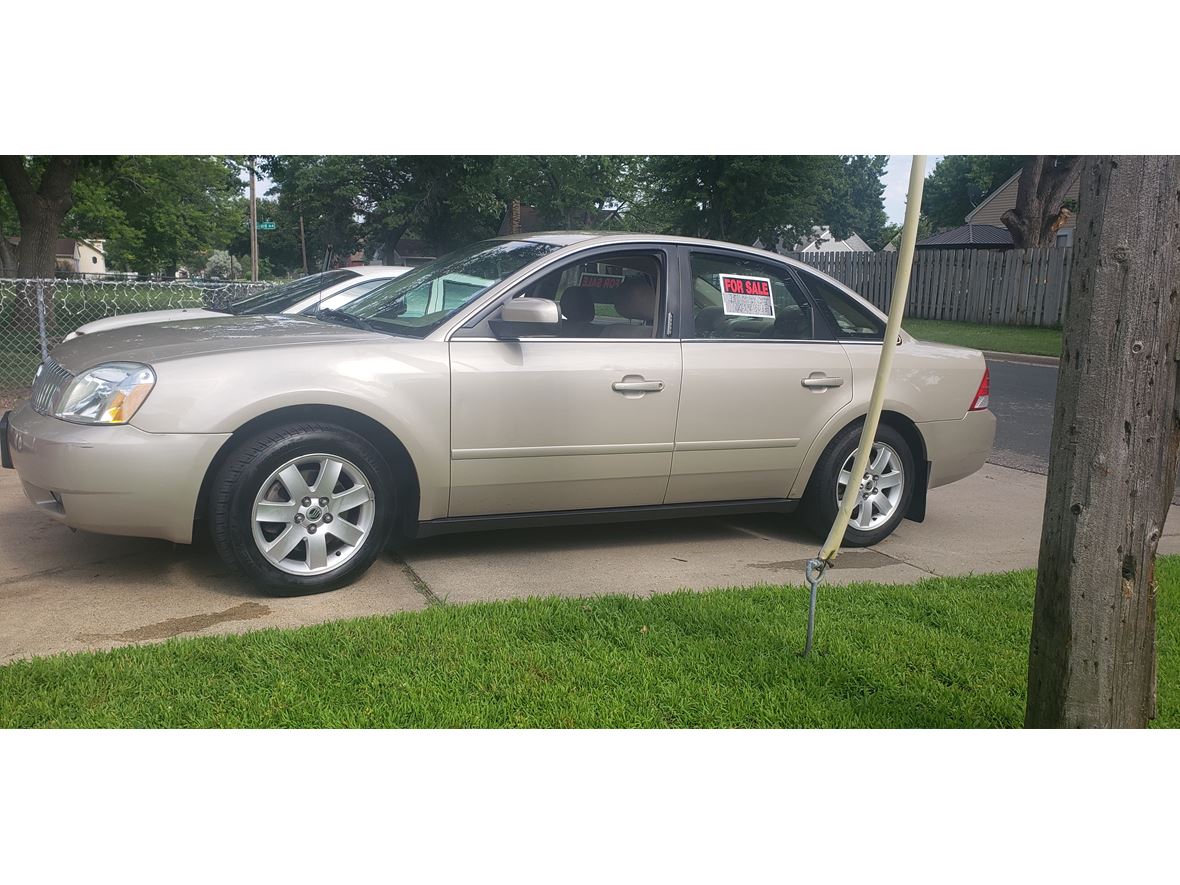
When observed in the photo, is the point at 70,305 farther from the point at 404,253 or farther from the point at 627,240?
the point at 404,253

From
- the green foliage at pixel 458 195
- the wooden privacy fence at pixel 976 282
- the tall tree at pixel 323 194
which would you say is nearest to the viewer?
the wooden privacy fence at pixel 976 282

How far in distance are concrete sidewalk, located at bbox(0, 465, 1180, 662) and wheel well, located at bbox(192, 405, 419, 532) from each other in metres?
0.38

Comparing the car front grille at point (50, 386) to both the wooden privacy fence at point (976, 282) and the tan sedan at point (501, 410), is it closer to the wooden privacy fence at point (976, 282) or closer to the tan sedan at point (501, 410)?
the tan sedan at point (501, 410)

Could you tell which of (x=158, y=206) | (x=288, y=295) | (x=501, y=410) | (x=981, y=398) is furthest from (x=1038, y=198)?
(x=158, y=206)

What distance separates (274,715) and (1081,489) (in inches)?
99.0

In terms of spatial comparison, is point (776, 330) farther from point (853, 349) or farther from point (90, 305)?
point (90, 305)

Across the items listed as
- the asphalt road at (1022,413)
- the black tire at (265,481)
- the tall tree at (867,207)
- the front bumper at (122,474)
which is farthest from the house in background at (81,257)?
the black tire at (265,481)

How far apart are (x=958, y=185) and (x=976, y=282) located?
4234 centimetres

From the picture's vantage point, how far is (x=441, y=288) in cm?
524

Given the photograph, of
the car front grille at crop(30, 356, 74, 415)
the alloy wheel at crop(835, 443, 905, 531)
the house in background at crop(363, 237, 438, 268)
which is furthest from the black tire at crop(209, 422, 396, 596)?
the house in background at crop(363, 237, 438, 268)

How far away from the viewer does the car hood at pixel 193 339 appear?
440 cm

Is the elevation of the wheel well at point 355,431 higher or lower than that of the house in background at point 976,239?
lower

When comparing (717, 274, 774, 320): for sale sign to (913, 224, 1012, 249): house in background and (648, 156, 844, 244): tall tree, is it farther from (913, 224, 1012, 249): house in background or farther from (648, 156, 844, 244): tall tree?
(913, 224, 1012, 249): house in background

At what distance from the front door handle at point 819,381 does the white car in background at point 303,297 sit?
408 cm
